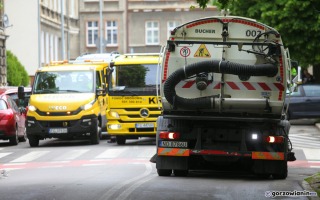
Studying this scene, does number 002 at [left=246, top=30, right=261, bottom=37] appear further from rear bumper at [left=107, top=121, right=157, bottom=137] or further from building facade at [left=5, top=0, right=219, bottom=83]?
building facade at [left=5, top=0, right=219, bottom=83]

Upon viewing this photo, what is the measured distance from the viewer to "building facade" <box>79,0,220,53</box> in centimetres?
8988

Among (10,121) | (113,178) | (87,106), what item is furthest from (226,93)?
(10,121)

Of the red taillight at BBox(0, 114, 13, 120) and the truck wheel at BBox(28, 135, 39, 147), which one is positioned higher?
the red taillight at BBox(0, 114, 13, 120)

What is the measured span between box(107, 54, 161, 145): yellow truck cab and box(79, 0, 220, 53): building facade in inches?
2385

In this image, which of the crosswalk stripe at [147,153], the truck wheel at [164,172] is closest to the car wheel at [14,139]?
the crosswalk stripe at [147,153]

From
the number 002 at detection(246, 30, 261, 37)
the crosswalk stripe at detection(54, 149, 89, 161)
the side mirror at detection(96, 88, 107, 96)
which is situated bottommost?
the crosswalk stripe at detection(54, 149, 89, 161)

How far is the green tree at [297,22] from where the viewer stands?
41.3 meters

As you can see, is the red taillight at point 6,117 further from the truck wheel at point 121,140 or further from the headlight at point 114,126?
the headlight at point 114,126

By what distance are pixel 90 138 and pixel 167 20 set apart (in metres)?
61.0

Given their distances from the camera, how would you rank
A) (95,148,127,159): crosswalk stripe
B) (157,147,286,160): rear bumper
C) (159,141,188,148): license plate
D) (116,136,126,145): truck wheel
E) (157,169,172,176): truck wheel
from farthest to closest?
(116,136,126,145): truck wheel < (95,148,127,159): crosswalk stripe < (157,169,172,176): truck wheel < (159,141,188,148): license plate < (157,147,286,160): rear bumper

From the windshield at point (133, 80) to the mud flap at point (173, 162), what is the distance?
396 inches

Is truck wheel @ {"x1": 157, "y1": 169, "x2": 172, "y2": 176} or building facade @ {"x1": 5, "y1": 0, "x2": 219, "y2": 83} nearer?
truck wheel @ {"x1": 157, "y1": 169, "x2": 172, "y2": 176}

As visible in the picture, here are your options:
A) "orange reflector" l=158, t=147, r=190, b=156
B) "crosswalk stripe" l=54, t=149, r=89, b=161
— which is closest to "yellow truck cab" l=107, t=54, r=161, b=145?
"crosswalk stripe" l=54, t=149, r=89, b=161

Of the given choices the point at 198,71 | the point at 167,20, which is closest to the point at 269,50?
the point at 198,71
